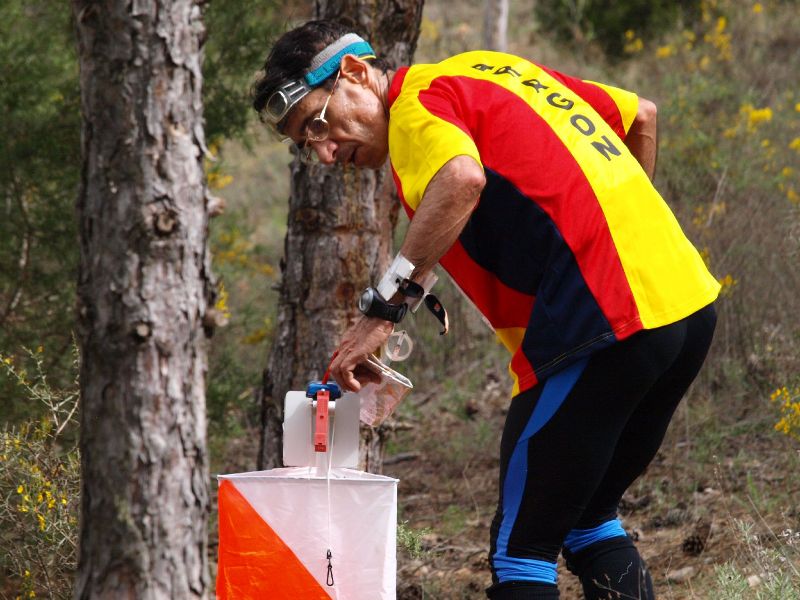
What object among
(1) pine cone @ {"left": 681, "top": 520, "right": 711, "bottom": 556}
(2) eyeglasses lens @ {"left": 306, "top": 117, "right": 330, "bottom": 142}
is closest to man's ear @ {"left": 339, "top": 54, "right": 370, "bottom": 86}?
(2) eyeglasses lens @ {"left": 306, "top": 117, "right": 330, "bottom": 142}

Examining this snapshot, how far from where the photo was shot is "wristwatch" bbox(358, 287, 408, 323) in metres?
2.65

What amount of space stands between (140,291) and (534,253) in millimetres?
916

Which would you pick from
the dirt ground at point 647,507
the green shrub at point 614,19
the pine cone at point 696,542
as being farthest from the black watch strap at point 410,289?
the green shrub at point 614,19

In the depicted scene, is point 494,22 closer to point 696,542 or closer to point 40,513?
point 696,542

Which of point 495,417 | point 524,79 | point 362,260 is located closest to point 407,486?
point 495,417

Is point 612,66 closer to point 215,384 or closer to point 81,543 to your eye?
point 215,384

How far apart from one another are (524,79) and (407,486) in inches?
130

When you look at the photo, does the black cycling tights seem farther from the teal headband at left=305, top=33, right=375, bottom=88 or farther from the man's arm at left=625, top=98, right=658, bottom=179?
the teal headband at left=305, top=33, right=375, bottom=88

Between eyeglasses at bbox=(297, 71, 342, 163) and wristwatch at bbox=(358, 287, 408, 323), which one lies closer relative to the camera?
wristwatch at bbox=(358, 287, 408, 323)

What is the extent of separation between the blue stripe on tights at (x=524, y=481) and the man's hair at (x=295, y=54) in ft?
3.06

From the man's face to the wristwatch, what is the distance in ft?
1.32

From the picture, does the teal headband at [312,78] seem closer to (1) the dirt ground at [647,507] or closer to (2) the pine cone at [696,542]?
(1) the dirt ground at [647,507]

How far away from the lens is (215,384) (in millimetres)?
5746

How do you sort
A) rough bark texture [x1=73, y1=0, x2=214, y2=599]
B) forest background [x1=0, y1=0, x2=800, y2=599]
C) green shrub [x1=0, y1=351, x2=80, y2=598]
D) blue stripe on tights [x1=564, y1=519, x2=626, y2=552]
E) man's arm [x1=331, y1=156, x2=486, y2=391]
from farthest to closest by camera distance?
forest background [x1=0, y1=0, x2=800, y2=599]
green shrub [x1=0, y1=351, x2=80, y2=598]
blue stripe on tights [x1=564, y1=519, x2=626, y2=552]
rough bark texture [x1=73, y1=0, x2=214, y2=599]
man's arm [x1=331, y1=156, x2=486, y2=391]
